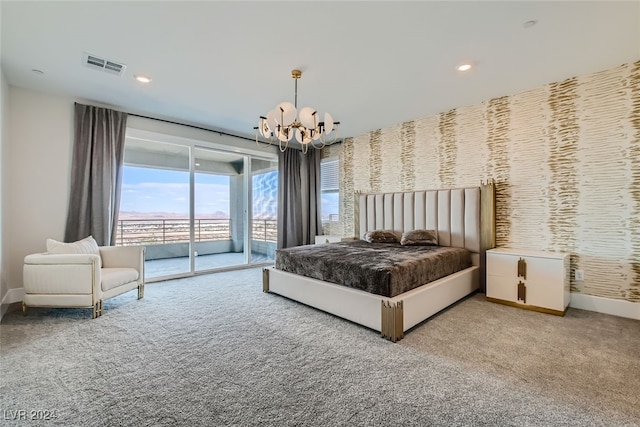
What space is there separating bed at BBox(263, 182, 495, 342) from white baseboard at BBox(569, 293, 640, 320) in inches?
38.6

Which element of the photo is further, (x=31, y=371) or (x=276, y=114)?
(x=276, y=114)

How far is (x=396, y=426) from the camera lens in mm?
1387

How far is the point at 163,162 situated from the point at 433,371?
6.61 meters

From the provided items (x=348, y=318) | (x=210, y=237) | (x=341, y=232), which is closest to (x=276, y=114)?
(x=348, y=318)

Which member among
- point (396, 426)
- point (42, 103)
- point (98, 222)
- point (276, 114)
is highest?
point (42, 103)

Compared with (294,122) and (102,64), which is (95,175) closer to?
(102,64)

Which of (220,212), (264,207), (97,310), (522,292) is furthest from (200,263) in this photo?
(522,292)

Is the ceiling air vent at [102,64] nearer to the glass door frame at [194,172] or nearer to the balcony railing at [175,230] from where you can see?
the glass door frame at [194,172]

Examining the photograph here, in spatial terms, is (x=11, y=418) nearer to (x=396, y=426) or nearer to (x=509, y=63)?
(x=396, y=426)

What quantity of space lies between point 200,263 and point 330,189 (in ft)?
11.3

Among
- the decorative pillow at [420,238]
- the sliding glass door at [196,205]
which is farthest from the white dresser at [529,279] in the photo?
the sliding glass door at [196,205]

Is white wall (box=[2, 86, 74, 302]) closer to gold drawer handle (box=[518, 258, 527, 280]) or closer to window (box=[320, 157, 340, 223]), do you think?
window (box=[320, 157, 340, 223])

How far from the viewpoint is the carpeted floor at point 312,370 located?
58.0 inches

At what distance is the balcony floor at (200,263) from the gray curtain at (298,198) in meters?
0.93
